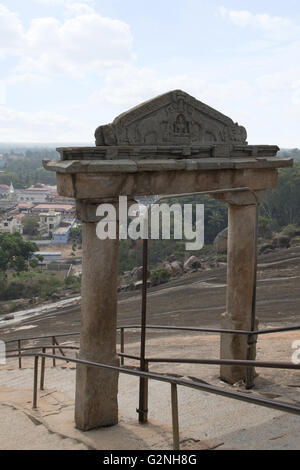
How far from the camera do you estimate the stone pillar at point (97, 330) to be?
5.42 meters

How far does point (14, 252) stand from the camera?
137 ft

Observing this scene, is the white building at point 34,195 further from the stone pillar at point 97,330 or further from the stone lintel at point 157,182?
the stone pillar at point 97,330

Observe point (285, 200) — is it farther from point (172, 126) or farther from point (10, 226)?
point (172, 126)

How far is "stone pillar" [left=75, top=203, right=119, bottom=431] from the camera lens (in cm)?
542

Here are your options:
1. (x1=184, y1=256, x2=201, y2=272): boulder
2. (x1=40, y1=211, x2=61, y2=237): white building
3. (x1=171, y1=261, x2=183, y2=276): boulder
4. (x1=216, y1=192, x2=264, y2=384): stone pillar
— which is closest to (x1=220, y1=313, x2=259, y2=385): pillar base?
(x1=216, y1=192, x2=264, y2=384): stone pillar

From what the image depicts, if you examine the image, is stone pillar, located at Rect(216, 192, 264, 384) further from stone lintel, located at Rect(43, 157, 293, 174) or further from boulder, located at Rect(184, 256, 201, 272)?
boulder, located at Rect(184, 256, 201, 272)

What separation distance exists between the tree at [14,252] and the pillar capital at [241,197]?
117ft

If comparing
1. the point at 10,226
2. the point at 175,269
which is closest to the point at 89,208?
the point at 175,269

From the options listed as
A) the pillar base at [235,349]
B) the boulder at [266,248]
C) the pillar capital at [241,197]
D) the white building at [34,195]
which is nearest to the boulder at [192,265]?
the boulder at [266,248]

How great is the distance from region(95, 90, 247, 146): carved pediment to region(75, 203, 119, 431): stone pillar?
874mm

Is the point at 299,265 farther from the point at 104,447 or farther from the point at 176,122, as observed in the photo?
the point at 104,447

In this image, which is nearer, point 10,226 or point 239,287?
point 239,287

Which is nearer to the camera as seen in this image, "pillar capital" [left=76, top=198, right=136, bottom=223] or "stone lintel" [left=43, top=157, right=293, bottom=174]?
"stone lintel" [left=43, top=157, right=293, bottom=174]

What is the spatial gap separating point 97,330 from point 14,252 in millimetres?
37738
